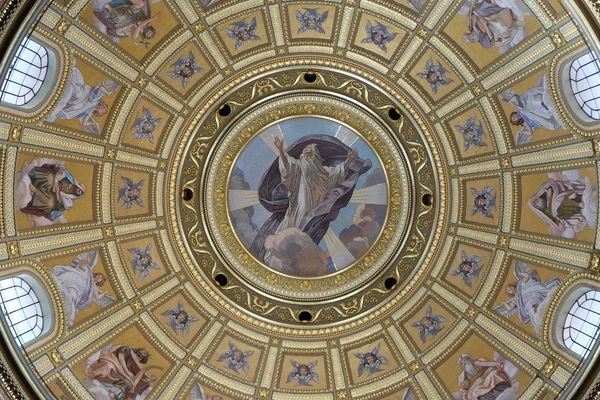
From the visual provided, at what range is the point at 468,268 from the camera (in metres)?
22.4

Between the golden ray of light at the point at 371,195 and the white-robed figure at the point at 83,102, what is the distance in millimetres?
9147

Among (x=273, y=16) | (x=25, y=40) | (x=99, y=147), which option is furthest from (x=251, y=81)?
(x=25, y=40)

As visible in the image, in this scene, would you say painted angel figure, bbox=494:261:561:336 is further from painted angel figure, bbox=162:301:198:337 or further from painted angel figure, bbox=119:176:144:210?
Answer: painted angel figure, bbox=119:176:144:210

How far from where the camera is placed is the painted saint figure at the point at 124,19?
19125 mm

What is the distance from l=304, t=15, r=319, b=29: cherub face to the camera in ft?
69.4

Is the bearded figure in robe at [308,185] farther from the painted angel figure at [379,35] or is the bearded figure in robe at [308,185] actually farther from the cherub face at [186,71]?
the cherub face at [186,71]

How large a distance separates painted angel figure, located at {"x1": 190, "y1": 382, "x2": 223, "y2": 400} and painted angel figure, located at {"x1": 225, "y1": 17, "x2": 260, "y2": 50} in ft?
37.6

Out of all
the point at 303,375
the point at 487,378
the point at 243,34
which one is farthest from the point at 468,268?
the point at 243,34

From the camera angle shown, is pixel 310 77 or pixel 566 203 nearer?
pixel 566 203

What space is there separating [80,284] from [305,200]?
324 inches

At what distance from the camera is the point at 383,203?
2383cm

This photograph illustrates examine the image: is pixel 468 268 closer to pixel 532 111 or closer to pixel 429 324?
pixel 429 324

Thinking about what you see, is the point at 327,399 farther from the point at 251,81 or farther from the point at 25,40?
the point at 25,40

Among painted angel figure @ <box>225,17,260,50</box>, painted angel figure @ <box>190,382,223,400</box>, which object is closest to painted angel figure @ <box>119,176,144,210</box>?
painted angel figure @ <box>225,17,260,50</box>
